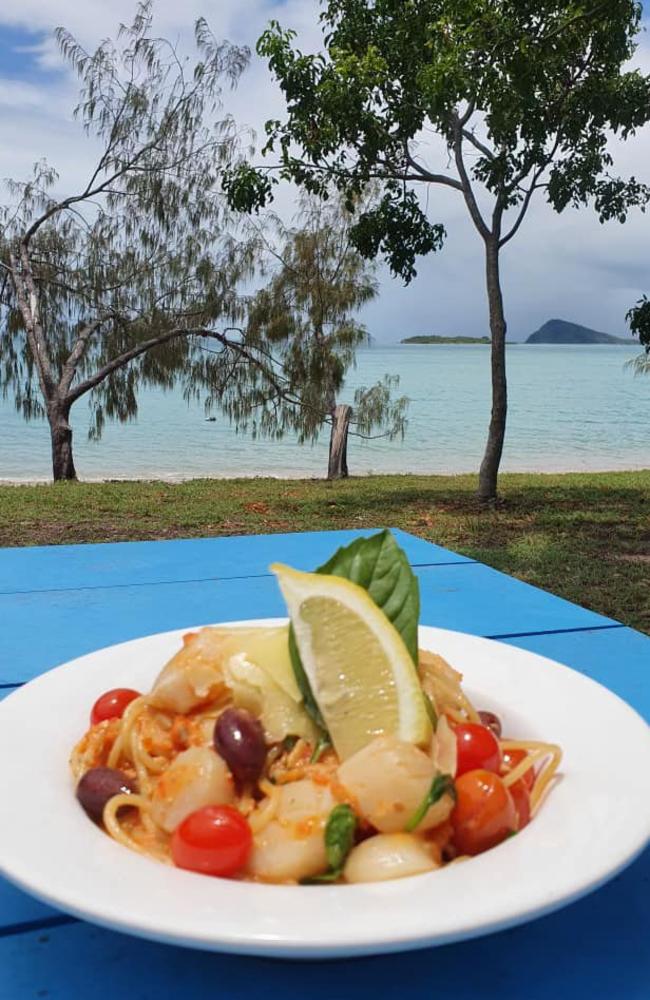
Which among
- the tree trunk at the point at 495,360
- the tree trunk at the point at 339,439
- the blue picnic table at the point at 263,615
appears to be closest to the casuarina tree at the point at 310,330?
the tree trunk at the point at 339,439

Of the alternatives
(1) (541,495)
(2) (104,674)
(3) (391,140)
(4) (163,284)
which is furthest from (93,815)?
(4) (163,284)

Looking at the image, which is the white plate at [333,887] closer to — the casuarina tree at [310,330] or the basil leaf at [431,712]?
the basil leaf at [431,712]

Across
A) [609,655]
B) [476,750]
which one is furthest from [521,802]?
[609,655]

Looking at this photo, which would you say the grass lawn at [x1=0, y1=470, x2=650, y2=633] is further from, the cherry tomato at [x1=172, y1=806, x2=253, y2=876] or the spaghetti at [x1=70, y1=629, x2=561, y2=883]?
the cherry tomato at [x1=172, y1=806, x2=253, y2=876]

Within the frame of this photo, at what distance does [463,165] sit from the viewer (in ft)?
27.5

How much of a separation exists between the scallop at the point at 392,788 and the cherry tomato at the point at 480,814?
15 millimetres

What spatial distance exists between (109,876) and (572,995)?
356 mm

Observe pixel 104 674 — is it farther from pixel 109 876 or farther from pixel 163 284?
pixel 163 284

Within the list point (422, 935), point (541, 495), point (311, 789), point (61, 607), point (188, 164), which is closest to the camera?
point (422, 935)

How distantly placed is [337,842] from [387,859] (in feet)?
0.14

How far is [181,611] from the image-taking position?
1.77 meters

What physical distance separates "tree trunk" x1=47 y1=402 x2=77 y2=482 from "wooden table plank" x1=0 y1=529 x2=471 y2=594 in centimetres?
998

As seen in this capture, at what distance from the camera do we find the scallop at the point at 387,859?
0.71 metres

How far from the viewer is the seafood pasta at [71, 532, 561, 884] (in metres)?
0.74
